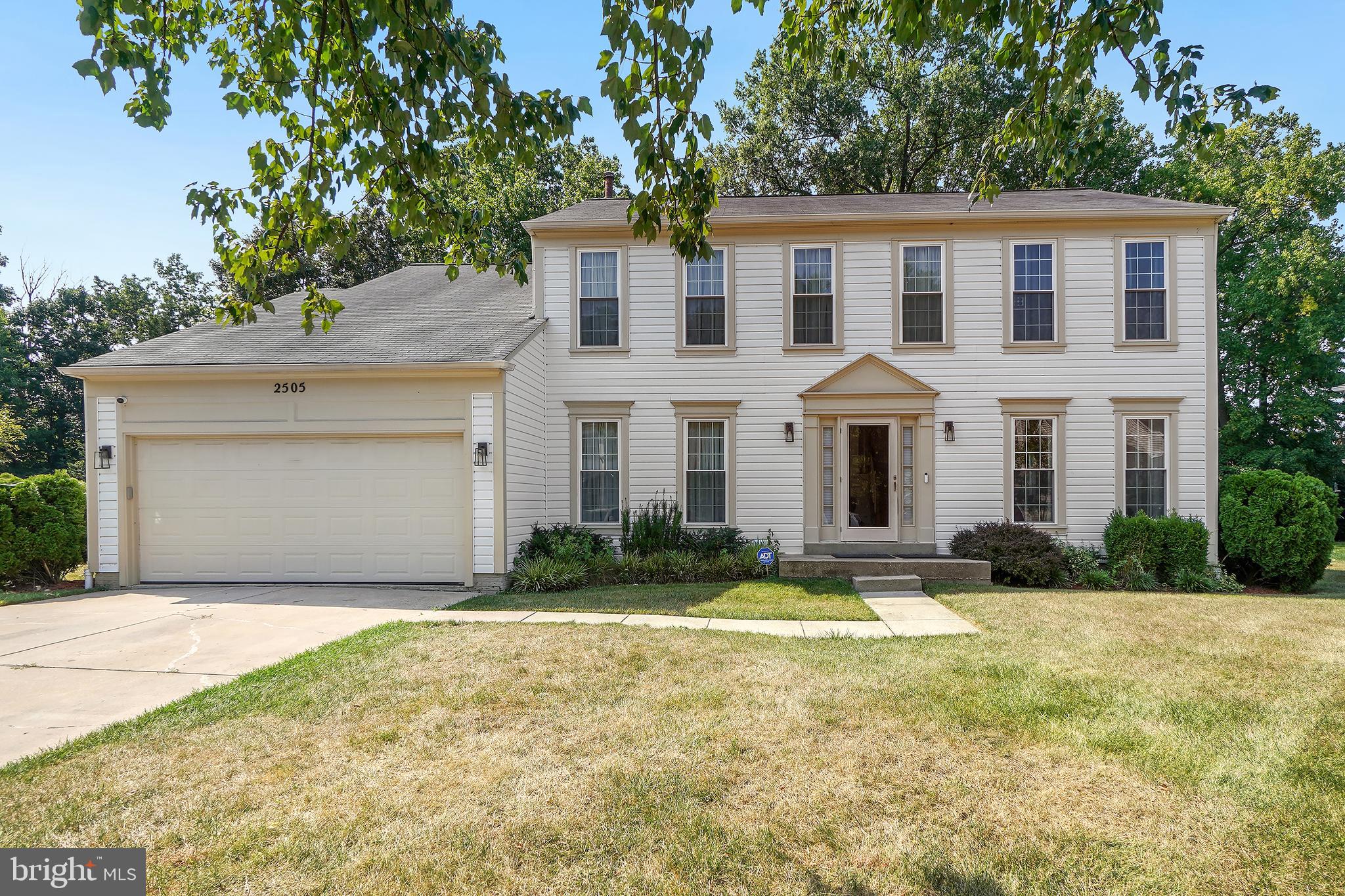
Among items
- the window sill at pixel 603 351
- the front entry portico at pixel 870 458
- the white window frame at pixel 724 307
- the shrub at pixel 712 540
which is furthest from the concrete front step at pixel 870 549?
the window sill at pixel 603 351

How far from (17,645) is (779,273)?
10.4 m

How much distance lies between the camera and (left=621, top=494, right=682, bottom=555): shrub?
36.1 ft

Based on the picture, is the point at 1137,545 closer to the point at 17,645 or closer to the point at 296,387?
the point at 296,387

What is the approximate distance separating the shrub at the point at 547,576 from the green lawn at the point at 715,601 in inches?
6.1

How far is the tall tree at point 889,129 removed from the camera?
65.1 feet

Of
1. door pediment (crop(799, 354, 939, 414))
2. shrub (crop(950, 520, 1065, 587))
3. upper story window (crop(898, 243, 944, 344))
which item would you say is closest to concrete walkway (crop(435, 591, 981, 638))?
shrub (crop(950, 520, 1065, 587))

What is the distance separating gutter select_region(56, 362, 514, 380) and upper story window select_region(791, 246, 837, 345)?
4895 mm

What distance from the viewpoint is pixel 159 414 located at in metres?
9.89

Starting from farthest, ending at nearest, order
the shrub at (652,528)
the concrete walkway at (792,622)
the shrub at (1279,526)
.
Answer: the shrub at (652,528), the shrub at (1279,526), the concrete walkway at (792,622)

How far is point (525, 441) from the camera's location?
34.5ft

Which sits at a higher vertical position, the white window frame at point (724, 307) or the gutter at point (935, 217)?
the gutter at point (935, 217)

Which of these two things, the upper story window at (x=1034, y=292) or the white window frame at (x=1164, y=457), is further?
the upper story window at (x=1034, y=292)

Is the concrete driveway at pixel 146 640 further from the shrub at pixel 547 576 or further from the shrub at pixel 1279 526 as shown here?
the shrub at pixel 1279 526

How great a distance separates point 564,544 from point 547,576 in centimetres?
102
